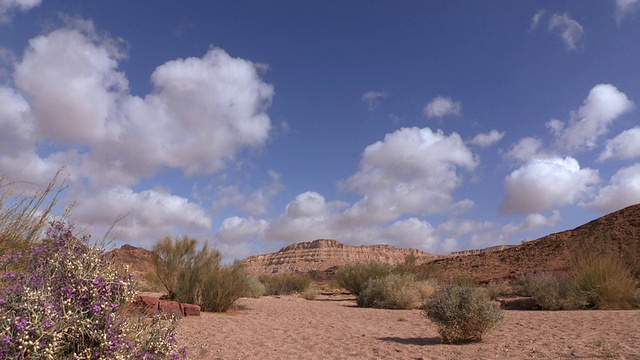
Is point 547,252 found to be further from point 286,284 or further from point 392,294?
point 392,294

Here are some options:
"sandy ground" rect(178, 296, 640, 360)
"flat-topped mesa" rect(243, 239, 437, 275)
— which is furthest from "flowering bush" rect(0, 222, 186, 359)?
"flat-topped mesa" rect(243, 239, 437, 275)

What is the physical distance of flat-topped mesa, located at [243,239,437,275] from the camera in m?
108

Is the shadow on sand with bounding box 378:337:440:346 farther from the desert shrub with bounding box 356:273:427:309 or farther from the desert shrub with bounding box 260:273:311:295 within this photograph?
the desert shrub with bounding box 260:273:311:295

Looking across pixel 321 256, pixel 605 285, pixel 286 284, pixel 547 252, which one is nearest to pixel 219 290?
pixel 605 285

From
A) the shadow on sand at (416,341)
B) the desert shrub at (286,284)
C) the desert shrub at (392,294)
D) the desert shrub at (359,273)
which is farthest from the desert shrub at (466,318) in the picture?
the desert shrub at (286,284)

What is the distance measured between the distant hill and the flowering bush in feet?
113

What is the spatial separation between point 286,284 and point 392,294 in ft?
54.6

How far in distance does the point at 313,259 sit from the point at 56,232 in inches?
4363

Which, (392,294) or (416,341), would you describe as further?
(392,294)

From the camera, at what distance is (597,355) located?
7.71 metres

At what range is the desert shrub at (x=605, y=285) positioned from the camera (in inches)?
635

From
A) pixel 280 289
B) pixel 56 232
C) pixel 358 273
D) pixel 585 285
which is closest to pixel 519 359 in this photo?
pixel 56 232

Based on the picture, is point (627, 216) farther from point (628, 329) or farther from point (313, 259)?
point (313, 259)

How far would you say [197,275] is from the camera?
16.9 metres
